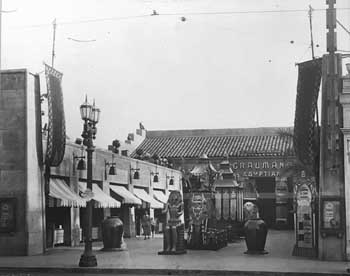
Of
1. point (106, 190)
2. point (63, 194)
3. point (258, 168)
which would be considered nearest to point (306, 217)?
point (63, 194)

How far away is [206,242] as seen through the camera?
23.2m

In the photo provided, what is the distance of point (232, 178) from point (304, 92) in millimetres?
10976

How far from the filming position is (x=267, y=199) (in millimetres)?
43094

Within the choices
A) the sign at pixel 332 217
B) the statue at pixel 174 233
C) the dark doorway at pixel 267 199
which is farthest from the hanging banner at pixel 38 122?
the dark doorway at pixel 267 199

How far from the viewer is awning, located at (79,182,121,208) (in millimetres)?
26717

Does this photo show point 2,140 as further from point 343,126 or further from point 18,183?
point 343,126

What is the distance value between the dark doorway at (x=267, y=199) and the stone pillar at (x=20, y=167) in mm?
21532

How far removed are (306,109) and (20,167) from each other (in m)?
9.85

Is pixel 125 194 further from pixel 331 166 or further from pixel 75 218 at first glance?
pixel 331 166

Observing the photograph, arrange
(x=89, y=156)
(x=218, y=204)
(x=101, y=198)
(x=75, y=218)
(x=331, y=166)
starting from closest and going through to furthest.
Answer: (x=89, y=156) → (x=331, y=166) → (x=75, y=218) → (x=101, y=198) → (x=218, y=204)

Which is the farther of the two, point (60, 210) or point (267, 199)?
point (267, 199)

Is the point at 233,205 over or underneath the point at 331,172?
underneath

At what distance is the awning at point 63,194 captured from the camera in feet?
77.0

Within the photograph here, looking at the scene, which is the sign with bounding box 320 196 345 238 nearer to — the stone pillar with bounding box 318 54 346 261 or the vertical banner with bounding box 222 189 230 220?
the stone pillar with bounding box 318 54 346 261
